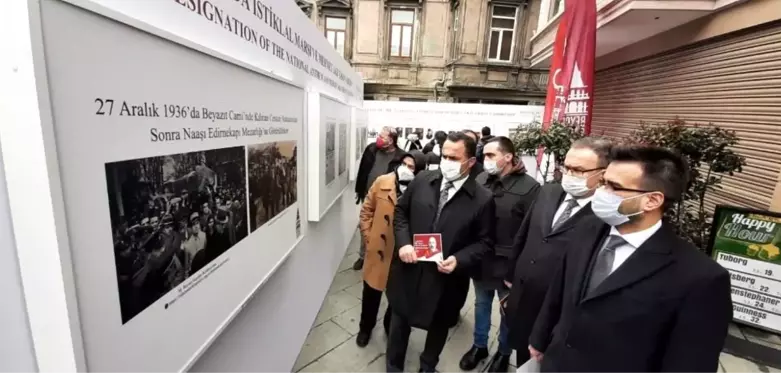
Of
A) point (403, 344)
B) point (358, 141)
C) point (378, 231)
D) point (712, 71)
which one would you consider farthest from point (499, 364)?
point (712, 71)

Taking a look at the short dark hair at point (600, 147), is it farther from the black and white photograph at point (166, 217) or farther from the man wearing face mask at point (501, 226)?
the black and white photograph at point (166, 217)

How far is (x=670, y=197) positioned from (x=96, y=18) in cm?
205

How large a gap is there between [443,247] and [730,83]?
4849 mm

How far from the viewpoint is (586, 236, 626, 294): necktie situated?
1.52 meters

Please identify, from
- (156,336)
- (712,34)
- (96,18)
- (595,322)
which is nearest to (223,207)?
(156,336)

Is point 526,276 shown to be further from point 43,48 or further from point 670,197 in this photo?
point 43,48

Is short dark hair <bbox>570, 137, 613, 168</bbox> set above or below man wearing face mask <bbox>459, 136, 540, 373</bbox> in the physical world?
above

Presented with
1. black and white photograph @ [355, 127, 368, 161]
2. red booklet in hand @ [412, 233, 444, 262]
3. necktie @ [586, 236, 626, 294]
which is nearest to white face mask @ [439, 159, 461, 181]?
red booklet in hand @ [412, 233, 444, 262]

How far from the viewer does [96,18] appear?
82cm

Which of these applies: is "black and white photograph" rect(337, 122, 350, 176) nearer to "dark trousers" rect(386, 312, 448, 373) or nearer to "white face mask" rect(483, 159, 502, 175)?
"white face mask" rect(483, 159, 502, 175)

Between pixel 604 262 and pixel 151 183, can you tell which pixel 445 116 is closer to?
pixel 604 262

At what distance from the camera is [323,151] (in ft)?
9.35

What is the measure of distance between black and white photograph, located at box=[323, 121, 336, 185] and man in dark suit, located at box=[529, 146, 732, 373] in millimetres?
2109

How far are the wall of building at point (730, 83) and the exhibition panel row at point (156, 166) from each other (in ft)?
14.3
